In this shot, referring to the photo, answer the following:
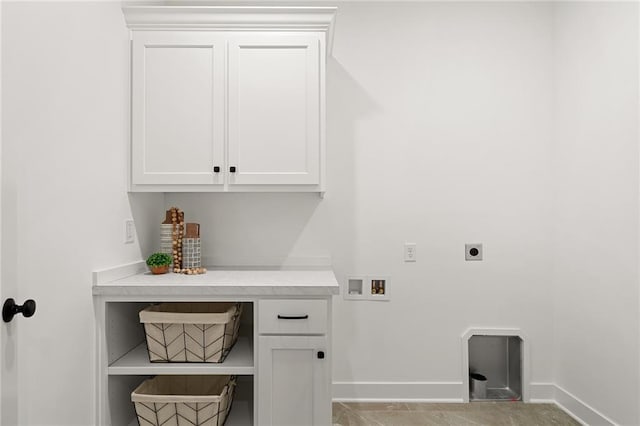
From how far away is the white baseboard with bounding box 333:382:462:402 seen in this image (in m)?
2.42

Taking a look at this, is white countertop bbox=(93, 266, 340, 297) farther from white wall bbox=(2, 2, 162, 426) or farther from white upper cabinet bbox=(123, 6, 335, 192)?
white upper cabinet bbox=(123, 6, 335, 192)

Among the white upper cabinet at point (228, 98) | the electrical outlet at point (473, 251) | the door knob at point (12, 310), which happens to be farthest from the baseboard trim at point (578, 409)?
the door knob at point (12, 310)

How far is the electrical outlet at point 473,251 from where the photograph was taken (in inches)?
95.9

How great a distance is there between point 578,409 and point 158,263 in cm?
232

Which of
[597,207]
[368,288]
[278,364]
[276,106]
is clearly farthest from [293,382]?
[597,207]

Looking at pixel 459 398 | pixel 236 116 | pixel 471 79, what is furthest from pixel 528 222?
pixel 236 116

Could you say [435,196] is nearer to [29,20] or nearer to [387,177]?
[387,177]

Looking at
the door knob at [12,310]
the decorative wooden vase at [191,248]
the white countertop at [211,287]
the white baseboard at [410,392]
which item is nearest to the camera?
the door knob at [12,310]

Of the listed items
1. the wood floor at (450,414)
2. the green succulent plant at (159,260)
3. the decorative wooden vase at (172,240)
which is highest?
the decorative wooden vase at (172,240)

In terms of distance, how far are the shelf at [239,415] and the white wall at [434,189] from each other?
596 millimetres

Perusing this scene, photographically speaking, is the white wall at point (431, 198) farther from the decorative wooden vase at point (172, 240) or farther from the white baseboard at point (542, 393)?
the decorative wooden vase at point (172, 240)

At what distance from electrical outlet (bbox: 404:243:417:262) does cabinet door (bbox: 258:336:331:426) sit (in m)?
0.89

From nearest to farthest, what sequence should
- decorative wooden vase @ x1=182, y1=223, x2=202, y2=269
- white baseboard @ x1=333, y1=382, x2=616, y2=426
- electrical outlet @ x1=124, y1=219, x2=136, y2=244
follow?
1. electrical outlet @ x1=124, y1=219, x2=136, y2=244
2. decorative wooden vase @ x1=182, y1=223, x2=202, y2=269
3. white baseboard @ x1=333, y1=382, x2=616, y2=426

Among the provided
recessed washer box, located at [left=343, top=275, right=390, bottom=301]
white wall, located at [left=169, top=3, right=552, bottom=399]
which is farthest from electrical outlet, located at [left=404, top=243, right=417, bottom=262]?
recessed washer box, located at [left=343, top=275, right=390, bottom=301]
